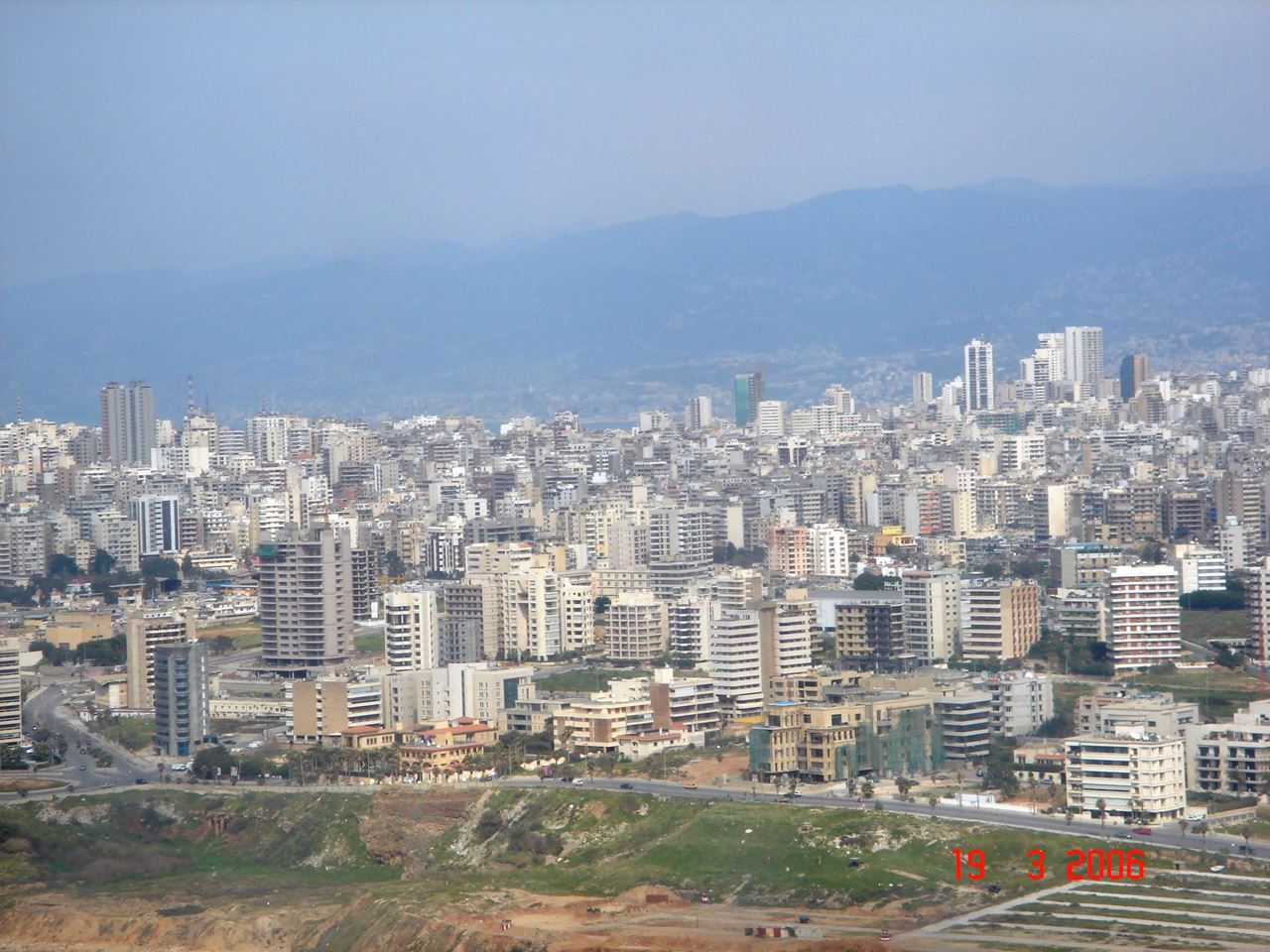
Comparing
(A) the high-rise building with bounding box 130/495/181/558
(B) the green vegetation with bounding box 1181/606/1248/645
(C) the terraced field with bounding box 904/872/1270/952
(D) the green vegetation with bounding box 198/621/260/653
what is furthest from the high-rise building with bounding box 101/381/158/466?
(C) the terraced field with bounding box 904/872/1270/952

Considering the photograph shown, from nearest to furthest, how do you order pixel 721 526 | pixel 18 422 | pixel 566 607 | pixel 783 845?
pixel 783 845 < pixel 566 607 < pixel 721 526 < pixel 18 422

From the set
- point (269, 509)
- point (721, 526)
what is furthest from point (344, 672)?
point (269, 509)

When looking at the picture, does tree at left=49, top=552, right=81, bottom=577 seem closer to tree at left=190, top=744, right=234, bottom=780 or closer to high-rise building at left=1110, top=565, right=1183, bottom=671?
→ tree at left=190, top=744, right=234, bottom=780

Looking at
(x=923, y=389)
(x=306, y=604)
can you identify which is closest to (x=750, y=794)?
(x=306, y=604)

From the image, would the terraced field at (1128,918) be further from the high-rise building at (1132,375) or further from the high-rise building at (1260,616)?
the high-rise building at (1132,375)

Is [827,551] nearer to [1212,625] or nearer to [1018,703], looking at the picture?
[1212,625]

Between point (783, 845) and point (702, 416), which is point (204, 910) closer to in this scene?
point (783, 845)
